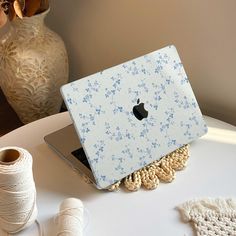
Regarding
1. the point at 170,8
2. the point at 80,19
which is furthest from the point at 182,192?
the point at 80,19

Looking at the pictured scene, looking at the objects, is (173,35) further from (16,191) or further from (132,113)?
(16,191)

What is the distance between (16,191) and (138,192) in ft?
0.84

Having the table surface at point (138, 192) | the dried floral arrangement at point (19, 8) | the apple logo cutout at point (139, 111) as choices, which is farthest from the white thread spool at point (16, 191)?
the dried floral arrangement at point (19, 8)

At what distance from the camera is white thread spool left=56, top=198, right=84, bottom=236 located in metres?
0.81

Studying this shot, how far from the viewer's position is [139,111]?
988mm

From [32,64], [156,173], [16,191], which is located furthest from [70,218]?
[32,64]

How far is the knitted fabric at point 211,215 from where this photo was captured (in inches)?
33.1

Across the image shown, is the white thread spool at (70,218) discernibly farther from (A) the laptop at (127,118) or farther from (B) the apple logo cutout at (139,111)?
(B) the apple logo cutout at (139,111)

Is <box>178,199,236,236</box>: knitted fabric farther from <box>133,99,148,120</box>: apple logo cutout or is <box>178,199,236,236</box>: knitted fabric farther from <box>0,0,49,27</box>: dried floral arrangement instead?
<box>0,0,49,27</box>: dried floral arrangement

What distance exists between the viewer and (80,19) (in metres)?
1.38

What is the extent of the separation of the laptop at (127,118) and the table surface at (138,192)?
0.10ft

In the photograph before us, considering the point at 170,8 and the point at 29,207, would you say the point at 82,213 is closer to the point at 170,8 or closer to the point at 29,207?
the point at 29,207

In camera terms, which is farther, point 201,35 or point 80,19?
point 80,19

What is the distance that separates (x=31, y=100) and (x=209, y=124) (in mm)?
494
